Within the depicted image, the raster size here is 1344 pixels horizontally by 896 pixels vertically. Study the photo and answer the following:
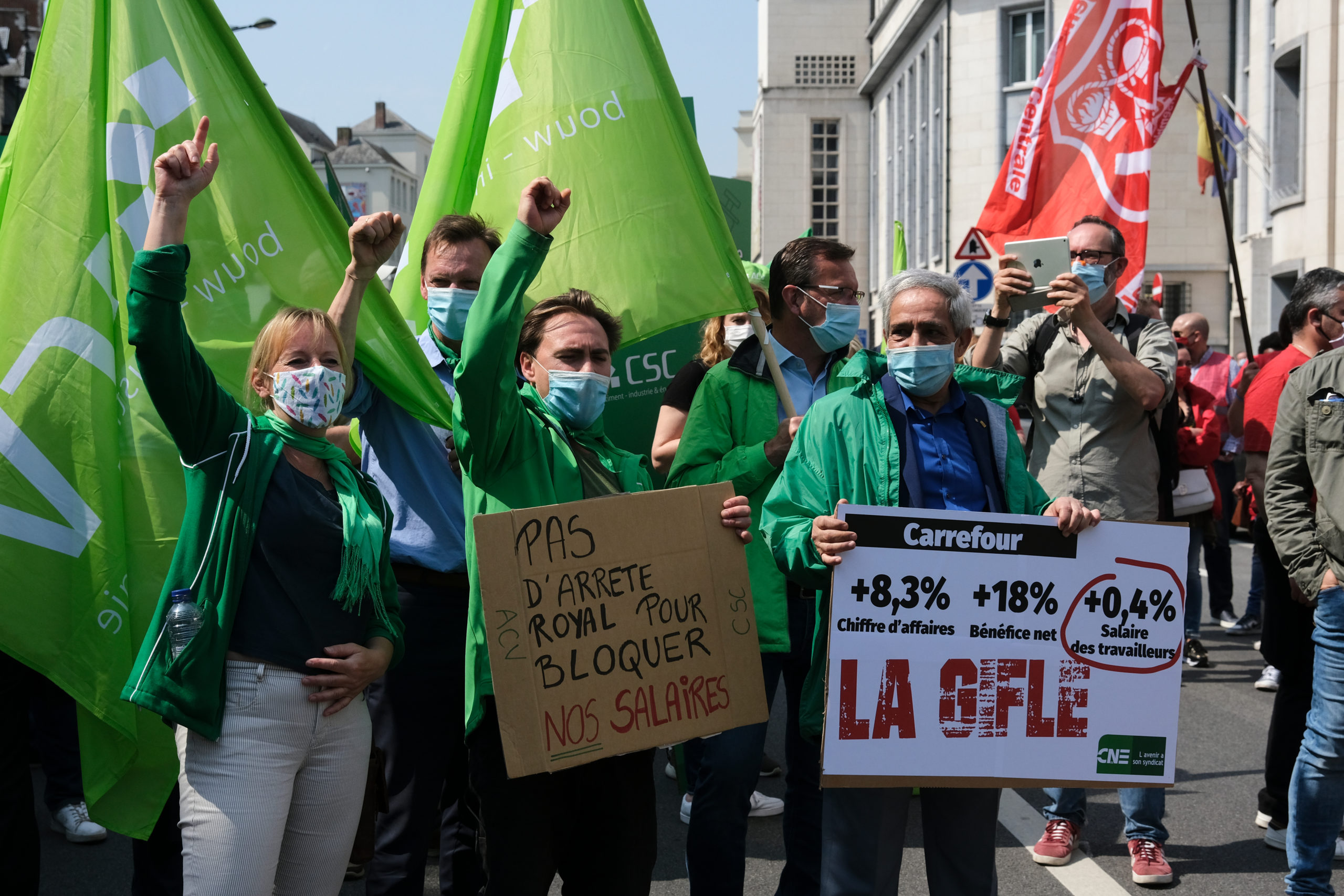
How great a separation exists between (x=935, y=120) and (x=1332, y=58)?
22610mm

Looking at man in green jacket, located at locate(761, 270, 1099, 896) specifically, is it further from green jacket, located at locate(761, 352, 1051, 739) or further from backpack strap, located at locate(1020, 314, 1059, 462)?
backpack strap, located at locate(1020, 314, 1059, 462)

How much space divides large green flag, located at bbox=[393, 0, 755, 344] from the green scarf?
3.92 ft

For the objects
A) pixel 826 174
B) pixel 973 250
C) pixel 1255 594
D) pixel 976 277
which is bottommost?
pixel 1255 594

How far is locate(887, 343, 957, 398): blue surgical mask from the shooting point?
127 inches

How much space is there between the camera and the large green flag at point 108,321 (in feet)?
10.9

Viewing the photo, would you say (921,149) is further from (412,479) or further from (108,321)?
(108,321)

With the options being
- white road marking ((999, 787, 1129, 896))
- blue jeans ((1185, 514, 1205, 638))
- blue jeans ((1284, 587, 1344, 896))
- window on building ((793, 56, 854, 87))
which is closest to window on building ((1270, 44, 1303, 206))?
blue jeans ((1185, 514, 1205, 638))

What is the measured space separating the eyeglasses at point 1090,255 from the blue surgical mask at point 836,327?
1105 mm

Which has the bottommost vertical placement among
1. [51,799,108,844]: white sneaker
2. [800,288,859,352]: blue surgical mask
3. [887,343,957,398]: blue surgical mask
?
[51,799,108,844]: white sneaker

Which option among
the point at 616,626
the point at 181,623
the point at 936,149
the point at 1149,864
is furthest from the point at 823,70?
the point at 181,623

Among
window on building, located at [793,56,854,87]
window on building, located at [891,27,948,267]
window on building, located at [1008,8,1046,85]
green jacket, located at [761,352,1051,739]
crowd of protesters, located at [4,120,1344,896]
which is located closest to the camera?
crowd of protesters, located at [4,120,1344,896]

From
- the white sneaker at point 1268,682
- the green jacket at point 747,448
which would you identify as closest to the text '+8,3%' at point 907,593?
the green jacket at point 747,448

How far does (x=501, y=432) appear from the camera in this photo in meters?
2.92

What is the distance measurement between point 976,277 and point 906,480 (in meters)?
9.86
